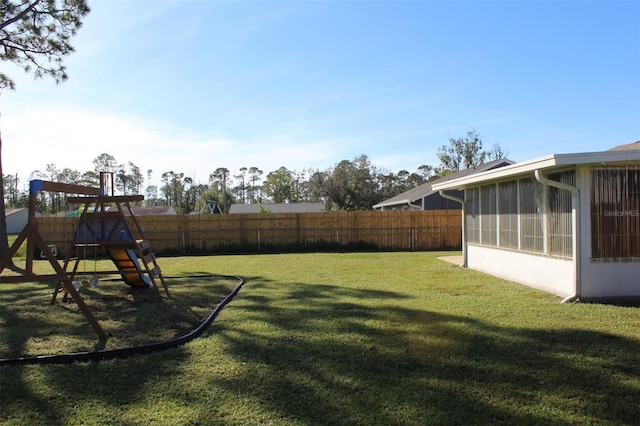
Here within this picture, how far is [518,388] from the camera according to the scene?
3.61 metres

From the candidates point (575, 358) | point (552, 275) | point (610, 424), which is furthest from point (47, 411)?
point (552, 275)

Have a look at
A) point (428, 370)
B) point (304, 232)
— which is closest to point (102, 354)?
point (428, 370)

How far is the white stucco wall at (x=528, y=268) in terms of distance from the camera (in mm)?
7352

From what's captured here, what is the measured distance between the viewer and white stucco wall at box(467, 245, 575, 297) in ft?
24.1

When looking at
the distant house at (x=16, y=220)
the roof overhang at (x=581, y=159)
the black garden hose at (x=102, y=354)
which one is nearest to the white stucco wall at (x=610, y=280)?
the roof overhang at (x=581, y=159)

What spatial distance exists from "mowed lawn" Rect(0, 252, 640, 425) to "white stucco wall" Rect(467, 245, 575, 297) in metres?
0.51

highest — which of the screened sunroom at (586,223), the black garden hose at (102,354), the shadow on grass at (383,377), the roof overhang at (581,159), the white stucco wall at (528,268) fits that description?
the roof overhang at (581,159)

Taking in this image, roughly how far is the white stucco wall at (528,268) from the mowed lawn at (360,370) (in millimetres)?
515

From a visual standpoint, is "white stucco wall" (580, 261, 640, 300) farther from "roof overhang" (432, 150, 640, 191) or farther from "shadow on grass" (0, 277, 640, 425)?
"shadow on grass" (0, 277, 640, 425)

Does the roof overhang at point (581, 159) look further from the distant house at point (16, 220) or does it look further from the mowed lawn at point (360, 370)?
the distant house at point (16, 220)

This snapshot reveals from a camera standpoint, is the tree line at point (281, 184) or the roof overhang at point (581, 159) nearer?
the roof overhang at point (581, 159)

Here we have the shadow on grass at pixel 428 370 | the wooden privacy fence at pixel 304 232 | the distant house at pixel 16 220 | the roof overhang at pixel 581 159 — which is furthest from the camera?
the distant house at pixel 16 220

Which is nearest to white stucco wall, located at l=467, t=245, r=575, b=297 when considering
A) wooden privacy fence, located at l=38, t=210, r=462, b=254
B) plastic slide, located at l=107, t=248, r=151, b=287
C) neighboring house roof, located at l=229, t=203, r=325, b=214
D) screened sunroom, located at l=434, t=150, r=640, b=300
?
screened sunroom, located at l=434, t=150, r=640, b=300

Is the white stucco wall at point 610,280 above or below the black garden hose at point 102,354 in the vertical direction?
above
